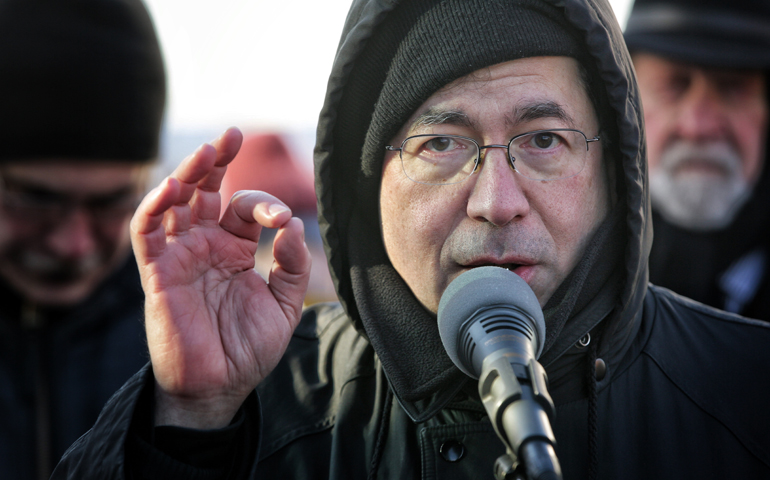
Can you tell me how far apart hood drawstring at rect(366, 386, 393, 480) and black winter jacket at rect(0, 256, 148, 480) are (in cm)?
145

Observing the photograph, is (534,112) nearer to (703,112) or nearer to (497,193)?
(497,193)

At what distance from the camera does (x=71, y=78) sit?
137 inches

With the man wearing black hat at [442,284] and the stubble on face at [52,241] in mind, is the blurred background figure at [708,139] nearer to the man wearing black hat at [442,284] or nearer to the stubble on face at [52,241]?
the man wearing black hat at [442,284]

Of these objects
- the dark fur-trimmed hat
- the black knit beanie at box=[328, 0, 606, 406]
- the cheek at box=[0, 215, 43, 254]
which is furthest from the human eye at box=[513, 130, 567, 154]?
the dark fur-trimmed hat

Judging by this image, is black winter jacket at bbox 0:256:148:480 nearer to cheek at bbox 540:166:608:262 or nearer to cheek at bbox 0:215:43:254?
cheek at bbox 0:215:43:254

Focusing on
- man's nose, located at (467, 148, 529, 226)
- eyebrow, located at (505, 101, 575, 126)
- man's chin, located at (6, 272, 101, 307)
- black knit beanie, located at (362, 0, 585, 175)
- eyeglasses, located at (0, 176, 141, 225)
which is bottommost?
man's chin, located at (6, 272, 101, 307)

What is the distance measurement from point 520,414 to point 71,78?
3.15 metres

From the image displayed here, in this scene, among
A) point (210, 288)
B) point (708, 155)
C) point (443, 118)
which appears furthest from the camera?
point (708, 155)

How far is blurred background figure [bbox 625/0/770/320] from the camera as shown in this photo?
4.72 m

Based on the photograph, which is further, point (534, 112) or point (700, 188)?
point (700, 188)

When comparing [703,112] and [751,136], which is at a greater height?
[703,112]

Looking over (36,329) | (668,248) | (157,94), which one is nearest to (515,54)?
(157,94)

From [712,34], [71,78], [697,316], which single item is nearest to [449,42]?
[697,316]

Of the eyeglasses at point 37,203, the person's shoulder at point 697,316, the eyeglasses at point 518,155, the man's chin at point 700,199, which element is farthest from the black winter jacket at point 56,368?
the man's chin at point 700,199
